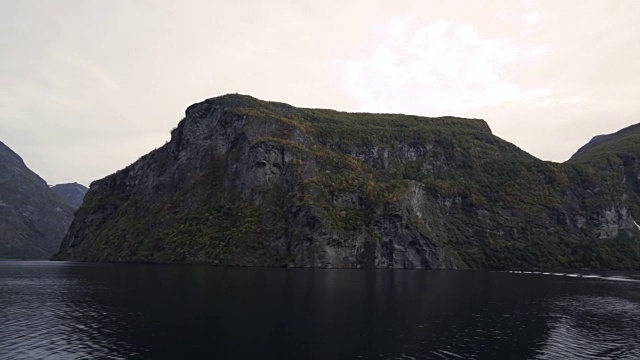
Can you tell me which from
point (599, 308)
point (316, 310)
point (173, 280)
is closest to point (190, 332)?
point (316, 310)

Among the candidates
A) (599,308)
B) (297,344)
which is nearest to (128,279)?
(297,344)

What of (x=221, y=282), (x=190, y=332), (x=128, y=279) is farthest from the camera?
(x=128, y=279)

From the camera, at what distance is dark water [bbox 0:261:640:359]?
50.7 m

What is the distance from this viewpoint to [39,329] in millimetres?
58625

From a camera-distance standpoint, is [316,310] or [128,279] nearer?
[316,310]

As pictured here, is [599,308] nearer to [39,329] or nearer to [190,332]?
[190,332]

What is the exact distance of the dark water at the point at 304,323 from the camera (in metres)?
50.7

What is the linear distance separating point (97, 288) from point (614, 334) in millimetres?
96785

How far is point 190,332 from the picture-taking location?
57125mm

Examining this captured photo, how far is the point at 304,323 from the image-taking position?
64.3 metres

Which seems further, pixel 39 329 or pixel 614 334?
pixel 614 334

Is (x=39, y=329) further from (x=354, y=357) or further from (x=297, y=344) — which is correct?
(x=354, y=357)

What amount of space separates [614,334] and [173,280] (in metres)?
95.3

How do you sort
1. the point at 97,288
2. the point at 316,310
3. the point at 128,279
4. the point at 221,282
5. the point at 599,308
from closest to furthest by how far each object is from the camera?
the point at 316,310, the point at 599,308, the point at 97,288, the point at 221,282, the point at 128,279
